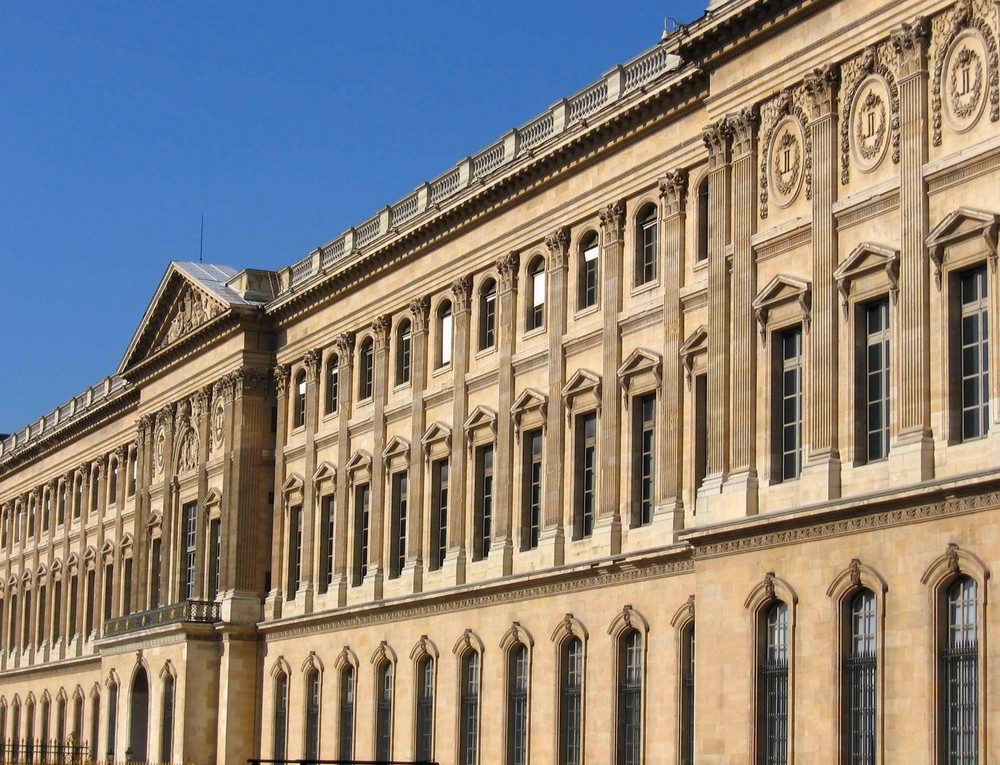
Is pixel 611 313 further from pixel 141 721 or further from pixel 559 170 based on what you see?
pixel 141 721

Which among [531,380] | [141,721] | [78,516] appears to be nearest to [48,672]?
[78,516]

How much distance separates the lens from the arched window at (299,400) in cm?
7131

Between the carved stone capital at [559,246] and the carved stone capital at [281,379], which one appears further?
the carved stone capital at [281,379]

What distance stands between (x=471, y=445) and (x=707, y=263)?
44.4ft

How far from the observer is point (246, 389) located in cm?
7300

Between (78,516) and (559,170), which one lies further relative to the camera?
(78,516)

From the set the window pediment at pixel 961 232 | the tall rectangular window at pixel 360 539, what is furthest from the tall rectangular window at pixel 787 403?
the tall rectangular window at pixel 360 539

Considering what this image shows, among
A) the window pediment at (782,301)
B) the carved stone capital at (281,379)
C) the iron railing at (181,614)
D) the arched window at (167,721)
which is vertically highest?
the carved stone capital at (281,379)

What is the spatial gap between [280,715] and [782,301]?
3283 centimetres

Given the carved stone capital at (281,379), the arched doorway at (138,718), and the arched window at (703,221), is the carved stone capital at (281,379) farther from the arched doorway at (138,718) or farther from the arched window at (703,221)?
the arched window at (703,221)

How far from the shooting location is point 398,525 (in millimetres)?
63219

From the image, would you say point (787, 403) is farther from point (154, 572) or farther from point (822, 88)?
point (154, 572)

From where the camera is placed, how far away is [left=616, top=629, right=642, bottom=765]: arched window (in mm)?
48219

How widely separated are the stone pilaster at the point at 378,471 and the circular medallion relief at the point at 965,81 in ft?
95.8
